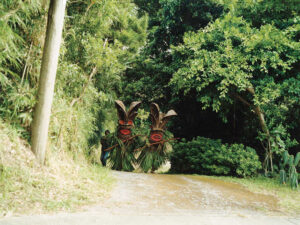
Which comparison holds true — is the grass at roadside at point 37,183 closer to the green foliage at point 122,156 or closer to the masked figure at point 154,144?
the green foliage at point 122,156

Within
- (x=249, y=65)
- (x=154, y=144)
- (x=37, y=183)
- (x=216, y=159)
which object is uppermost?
(x=249, y=65)

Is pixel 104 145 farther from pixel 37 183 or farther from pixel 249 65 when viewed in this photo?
pixel 249 65

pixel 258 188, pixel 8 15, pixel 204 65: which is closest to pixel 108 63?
pixel 8 15

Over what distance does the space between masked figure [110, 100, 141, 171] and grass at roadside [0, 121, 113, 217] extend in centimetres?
259

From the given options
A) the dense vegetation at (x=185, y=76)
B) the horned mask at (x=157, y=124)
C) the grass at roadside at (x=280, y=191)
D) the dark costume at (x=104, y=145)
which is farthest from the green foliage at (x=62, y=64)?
the grass at roadside at (x=280, y=191)

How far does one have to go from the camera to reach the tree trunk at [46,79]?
3.70 meters

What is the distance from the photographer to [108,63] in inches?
207

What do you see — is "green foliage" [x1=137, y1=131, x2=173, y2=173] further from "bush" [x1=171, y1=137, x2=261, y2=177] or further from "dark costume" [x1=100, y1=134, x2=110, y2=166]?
"dark costume" [x1=100, y1=134, x2=110, y2=166]

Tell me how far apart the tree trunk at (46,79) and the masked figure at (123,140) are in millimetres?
3150

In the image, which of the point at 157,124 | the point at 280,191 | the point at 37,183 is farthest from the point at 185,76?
the point at 37,183

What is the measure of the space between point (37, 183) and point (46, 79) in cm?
145

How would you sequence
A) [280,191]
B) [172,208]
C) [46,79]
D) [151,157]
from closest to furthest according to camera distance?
[172,208]
[46,79]
[280,191]
[151,157]

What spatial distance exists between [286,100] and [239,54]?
7.85 ft

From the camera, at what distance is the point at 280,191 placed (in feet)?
16.2
